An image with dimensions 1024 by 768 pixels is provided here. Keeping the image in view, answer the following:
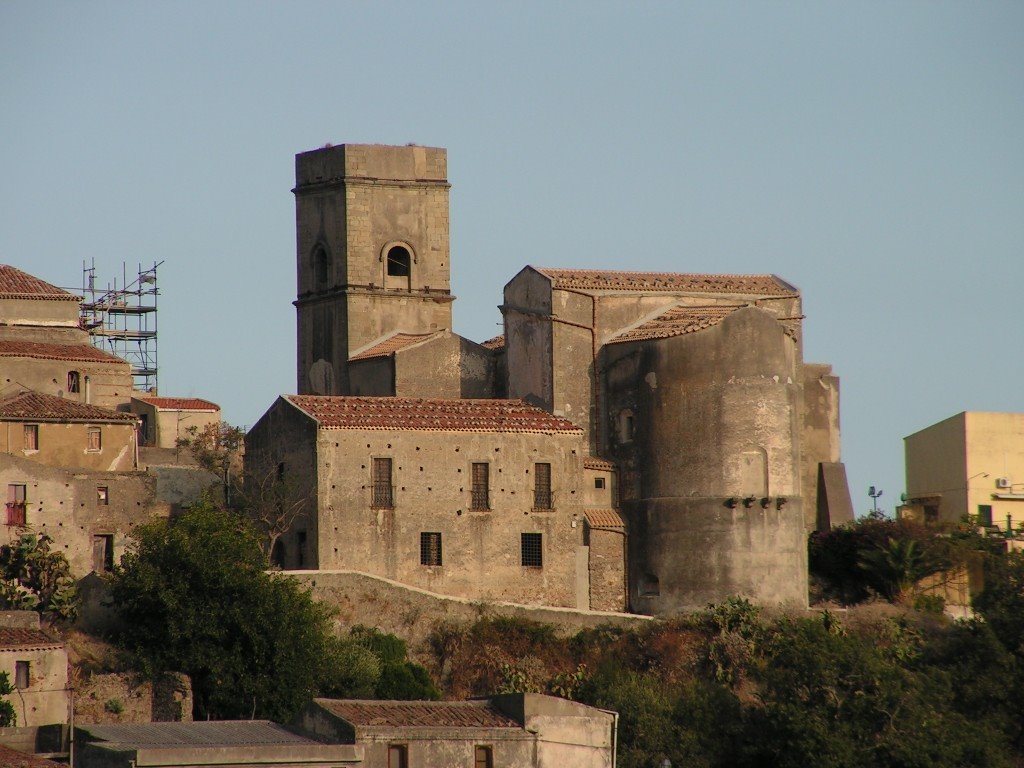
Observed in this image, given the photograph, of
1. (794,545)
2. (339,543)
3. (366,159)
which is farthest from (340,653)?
(366,159)

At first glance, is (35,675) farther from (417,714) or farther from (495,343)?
(495,343)

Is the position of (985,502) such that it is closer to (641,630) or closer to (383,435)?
(641,630)

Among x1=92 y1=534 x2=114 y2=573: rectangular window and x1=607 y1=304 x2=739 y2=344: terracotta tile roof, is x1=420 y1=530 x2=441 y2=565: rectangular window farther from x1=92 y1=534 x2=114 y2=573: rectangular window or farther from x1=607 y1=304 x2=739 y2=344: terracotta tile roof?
x1=607 y1=304 x2=739 y2=344: terracotta tile roof

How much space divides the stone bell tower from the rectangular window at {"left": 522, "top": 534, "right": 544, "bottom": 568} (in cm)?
971

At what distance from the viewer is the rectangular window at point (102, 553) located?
5834 cm

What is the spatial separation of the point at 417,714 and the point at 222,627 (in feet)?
26.6

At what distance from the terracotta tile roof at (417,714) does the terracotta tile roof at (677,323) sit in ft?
52.2

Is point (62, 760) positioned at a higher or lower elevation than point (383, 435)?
lower

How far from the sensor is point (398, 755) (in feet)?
150

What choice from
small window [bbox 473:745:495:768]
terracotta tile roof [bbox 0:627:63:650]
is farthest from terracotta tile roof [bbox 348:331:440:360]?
small window [bbox 473:745:495:768]

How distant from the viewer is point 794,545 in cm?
6141

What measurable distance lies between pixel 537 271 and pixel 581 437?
5.16 metres

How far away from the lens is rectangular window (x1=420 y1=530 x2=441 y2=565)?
58906mm

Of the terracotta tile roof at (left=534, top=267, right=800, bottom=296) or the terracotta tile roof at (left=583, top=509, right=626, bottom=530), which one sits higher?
the terracotta tile roof at (left=534, top=267, right=800, bottom=296)
